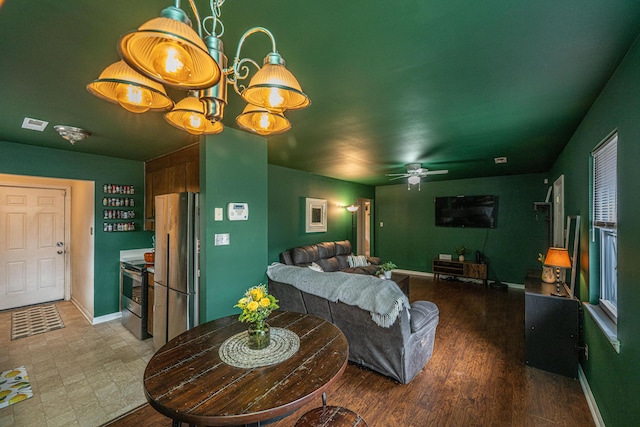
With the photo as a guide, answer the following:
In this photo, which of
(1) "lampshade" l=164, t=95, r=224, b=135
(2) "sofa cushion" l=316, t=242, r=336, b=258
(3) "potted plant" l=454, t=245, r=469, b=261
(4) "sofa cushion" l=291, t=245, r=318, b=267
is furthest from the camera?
(3) "potted plant" l=454, t=245, r=469, b=261

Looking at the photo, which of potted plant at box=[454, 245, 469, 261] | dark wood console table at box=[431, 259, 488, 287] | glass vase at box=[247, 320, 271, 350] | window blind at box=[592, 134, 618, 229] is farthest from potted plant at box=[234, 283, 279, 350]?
potted plant at box=[454, 245, 469, 261]

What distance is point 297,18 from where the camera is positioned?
1266mm

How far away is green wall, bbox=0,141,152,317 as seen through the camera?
11.2ft

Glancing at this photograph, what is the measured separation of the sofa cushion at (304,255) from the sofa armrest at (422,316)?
2.40 meters

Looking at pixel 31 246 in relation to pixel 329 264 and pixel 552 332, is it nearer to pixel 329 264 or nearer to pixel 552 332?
pixel 329 264

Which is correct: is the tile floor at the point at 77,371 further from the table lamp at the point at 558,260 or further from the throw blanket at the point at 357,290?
the table lamp at the point at 558,260

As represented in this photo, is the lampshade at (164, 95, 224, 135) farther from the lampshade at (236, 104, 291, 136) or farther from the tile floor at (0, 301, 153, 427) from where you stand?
the tile floor at (0, 301, 153, 427)

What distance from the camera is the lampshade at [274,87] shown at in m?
1.12

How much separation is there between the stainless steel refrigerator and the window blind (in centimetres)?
343

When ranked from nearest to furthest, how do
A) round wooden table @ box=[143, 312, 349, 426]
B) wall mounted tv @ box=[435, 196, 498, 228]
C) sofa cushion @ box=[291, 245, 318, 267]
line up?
round wooden table @ box=[143, 312, 349, 426]
sofa cushion @ box=[291, 245, 318, 267]
wall mounted tv @ box=[435, 196, 498, 228]

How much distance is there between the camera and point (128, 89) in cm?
125

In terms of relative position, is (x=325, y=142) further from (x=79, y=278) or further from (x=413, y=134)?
(x=79, y=278)

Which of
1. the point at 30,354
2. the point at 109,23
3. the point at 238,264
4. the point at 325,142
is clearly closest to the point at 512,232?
the point at 325,142

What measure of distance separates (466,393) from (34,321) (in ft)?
18.3
